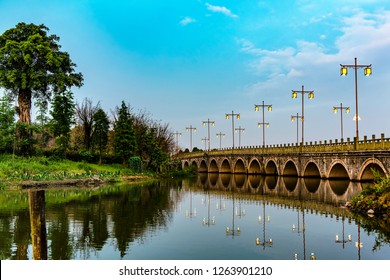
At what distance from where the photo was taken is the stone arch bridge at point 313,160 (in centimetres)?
3819

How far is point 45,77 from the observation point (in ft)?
181

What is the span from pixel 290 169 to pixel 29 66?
117 feet

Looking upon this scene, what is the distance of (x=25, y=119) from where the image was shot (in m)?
55.2

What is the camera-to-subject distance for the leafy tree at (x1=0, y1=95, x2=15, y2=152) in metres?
51.7

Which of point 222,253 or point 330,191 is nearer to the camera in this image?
point 222,253

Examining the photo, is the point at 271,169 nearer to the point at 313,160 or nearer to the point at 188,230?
the point at 313,160

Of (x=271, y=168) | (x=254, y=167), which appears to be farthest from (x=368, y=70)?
(x=254, y=167)

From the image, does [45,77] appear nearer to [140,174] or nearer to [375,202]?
[140,174]

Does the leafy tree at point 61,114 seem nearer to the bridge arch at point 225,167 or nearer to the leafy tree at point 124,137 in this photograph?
the leafy tree at point 124,137

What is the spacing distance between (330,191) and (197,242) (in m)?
22.0

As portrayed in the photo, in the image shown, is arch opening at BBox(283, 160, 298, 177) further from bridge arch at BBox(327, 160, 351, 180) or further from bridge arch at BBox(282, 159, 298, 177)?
bridge arch at BBox(327, 160, 351, 180)

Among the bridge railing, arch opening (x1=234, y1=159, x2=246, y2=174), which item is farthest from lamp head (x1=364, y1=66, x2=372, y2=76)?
arch opening (x1=234, y1=159, x2=246, y2=174)
